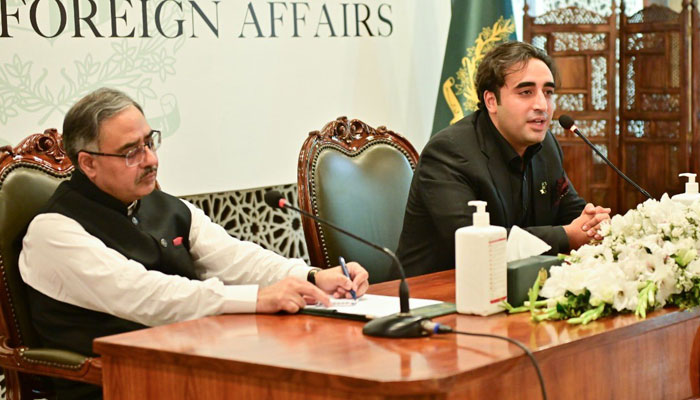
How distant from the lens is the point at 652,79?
6.54 m

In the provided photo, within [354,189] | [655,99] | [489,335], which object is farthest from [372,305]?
[655,99]

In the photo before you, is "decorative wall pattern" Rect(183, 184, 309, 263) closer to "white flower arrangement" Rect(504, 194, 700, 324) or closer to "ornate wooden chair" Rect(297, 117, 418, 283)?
"ornate wooden chair" Rect(297, 117, 418, 283)

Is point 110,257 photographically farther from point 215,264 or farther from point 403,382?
point 403,382

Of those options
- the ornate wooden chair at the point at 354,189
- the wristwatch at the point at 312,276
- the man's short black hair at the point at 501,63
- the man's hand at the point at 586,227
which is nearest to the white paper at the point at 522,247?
the wristwatch at the point at 312,276

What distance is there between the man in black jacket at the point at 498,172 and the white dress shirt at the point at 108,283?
2.16ft

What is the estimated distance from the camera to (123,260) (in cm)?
230

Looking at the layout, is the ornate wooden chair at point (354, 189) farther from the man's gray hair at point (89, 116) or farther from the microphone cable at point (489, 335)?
the microphone cable at point (489, 335)

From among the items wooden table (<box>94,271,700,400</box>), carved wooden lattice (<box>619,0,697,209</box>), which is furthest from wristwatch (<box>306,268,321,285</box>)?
→ carved wooden lattice (<box>619,0,697,209</box>)

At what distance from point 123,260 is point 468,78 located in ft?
8.43

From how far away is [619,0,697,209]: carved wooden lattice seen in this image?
634 centimetres

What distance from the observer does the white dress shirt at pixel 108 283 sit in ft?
7.11

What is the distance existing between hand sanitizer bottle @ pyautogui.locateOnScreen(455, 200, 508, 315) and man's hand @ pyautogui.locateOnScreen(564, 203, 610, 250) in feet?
2.98

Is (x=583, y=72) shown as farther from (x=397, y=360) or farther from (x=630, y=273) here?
(x=397, y=360)

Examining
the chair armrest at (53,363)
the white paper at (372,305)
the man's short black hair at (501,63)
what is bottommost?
the chair armrest at (53,363)
